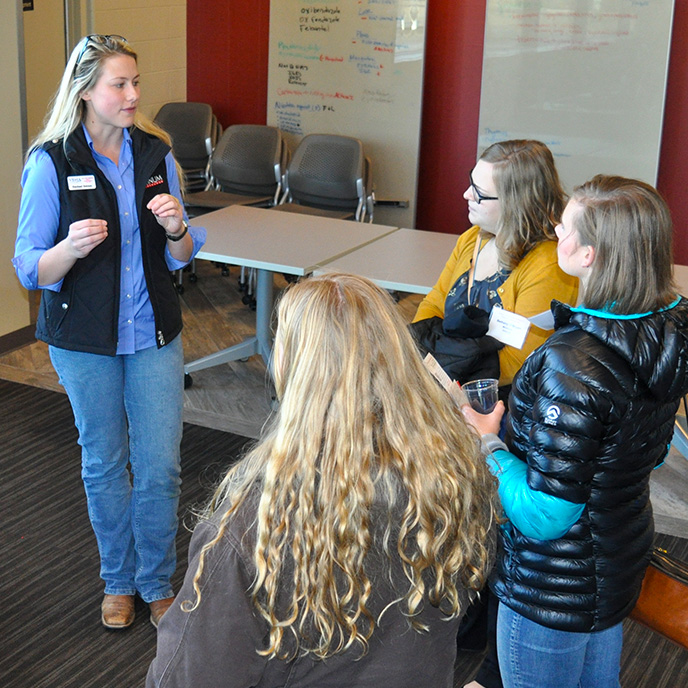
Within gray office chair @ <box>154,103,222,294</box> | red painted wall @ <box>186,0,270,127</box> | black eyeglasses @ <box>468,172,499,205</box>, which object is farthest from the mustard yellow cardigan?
red painted wall @ <box>186,0,270,127</box>

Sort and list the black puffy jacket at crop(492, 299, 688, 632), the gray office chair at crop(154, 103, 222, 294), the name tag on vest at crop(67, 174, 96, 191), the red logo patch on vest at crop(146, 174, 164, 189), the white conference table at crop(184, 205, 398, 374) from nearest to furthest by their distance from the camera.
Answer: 1. the black puffy jacket at crop(492, 299, 688, 632)
2. the name tag on vest at crop(67, 174, 96, 191)
3. the red logo patch on vest at crop(146, 174, 164, 189)
4. the white conference table at crop(184, 205, 398, 374)
5. the gray office chair at crop(154, 103, 222, 294)

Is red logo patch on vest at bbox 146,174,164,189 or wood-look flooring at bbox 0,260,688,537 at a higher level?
red logo patch on vest at bbox 146,174,164,189

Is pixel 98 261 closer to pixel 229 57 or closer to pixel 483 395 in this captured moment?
pixel 483 395

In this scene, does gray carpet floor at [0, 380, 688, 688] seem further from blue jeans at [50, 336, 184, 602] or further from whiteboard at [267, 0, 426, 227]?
whiteboard at [267, 0, 426, 227]

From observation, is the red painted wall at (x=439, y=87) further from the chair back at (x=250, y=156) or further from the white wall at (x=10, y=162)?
the white wall at (x=10, y=162)

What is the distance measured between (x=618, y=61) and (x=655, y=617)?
Answer: 170 inches

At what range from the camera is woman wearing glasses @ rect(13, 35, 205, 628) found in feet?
7.20

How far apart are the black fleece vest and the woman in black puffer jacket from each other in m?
1.10

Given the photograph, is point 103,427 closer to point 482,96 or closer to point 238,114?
point 482,96

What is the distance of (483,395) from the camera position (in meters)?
1.82

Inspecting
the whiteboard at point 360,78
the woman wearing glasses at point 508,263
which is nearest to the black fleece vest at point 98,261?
the woman wearing glasses at point 508,263

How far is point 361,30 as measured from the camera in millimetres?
5992

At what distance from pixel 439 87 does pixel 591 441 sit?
16.3ft

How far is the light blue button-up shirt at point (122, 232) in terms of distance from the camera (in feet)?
7.15
